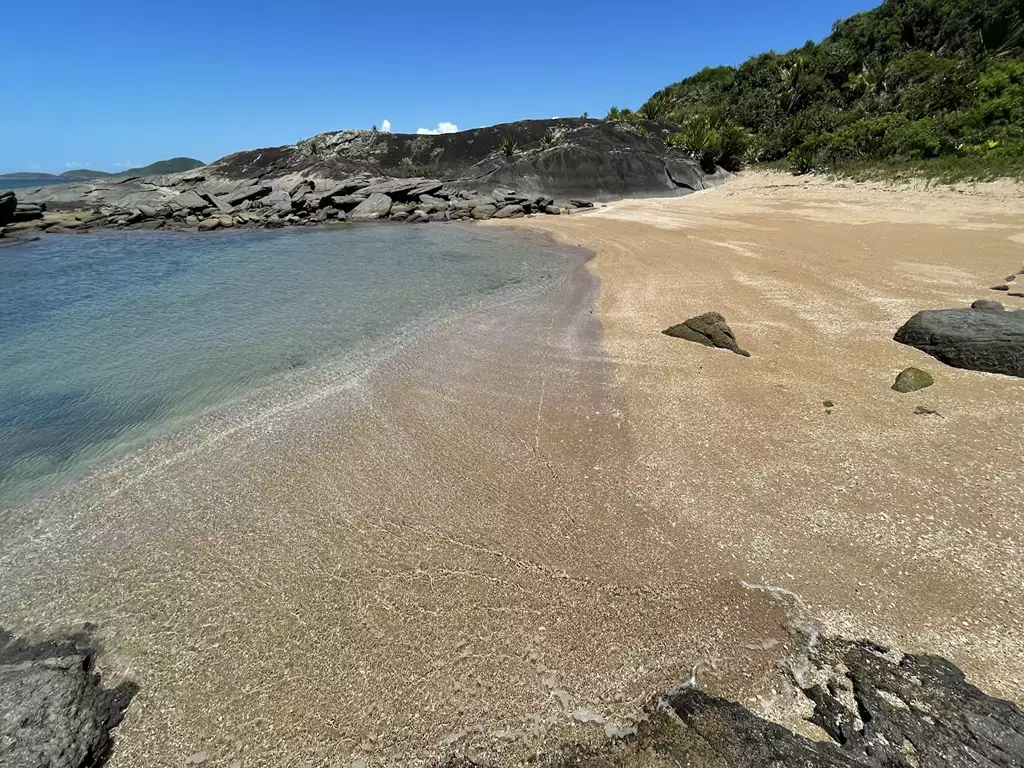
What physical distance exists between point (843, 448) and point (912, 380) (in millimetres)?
2021

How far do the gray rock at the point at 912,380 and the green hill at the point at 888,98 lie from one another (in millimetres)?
20283

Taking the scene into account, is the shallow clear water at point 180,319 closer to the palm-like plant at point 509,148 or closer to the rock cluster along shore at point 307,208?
the rock cluster along shore at point 307,208

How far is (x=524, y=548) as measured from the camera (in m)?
4.18

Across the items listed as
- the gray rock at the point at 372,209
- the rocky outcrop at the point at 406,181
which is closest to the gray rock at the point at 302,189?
the rocky outcrop at the point at 406,181

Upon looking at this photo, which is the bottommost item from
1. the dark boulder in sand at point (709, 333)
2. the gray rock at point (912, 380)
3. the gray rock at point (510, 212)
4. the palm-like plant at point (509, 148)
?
the gray rock at point (912, 380)

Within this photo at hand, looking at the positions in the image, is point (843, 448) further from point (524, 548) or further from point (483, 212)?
point (483, 212)

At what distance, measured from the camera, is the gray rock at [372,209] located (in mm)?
28844

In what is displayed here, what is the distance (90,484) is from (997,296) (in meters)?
14.3

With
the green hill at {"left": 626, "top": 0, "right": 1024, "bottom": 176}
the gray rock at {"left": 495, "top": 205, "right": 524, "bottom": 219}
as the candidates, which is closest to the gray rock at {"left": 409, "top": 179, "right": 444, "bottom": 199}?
the gray rock at {"left": 495, "top": 205, "right": 524, "bottom": 219}

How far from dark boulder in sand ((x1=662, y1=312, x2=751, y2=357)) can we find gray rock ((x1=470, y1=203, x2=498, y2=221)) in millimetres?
21077

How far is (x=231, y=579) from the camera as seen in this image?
3990 millimetres

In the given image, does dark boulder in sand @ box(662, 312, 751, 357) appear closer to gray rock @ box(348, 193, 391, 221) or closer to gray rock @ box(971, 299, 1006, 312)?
gray rock @ box(971, 299, 1006, 312)

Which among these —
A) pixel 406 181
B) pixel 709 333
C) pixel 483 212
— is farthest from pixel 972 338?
pixel 406 181

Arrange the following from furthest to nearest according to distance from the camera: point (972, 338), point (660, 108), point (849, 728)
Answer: point (660, 108), point (972, 338), point (849, 728)
